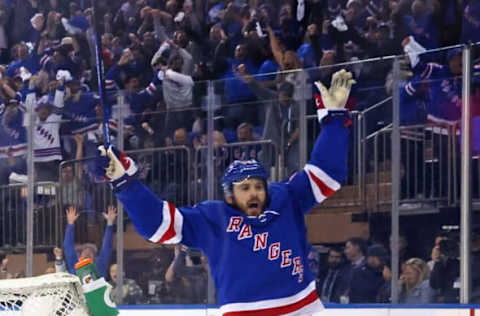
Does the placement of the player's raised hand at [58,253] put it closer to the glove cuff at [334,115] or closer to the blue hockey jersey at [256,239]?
the blue hockey jersey at [256,239]

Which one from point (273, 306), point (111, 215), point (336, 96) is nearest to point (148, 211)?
point (273, 306)

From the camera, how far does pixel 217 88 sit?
6262mm

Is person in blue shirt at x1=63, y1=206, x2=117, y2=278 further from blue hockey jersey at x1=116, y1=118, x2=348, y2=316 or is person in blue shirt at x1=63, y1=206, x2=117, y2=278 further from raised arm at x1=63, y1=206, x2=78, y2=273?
blue hockey jersey at x1=116, y1=118, x2=348, y2=316

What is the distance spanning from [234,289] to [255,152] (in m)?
1.70

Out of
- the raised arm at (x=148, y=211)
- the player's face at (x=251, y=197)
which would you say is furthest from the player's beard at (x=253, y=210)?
the raised arm at (x=148, y=211)

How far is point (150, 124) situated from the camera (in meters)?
6.53

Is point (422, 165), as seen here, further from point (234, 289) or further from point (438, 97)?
point (234, 289)

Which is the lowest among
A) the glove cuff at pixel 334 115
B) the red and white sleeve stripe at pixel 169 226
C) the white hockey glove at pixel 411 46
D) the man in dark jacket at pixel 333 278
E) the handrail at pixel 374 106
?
the man in dark jacket at pixel 333 278

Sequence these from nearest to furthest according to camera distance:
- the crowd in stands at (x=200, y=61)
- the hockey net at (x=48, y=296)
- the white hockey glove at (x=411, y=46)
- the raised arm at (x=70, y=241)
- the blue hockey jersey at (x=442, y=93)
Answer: the hockey net at (x=48, y=296) < the blue hockey jersey at (x=442, y=93) < the crowd in stands at (x=200, y=61) < the white hockey glove at (x=411, y=46) < the raised arm at (x=70, y=241)

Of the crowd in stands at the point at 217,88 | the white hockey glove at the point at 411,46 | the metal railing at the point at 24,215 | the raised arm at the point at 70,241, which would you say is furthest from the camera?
the metal railing at the point at 24,215

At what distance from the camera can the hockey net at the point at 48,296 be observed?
12.9ft

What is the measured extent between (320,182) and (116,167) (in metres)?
0.86

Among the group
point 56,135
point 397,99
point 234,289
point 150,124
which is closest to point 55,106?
point 56,135

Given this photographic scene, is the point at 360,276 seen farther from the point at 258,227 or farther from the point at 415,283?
the point at 258,227
